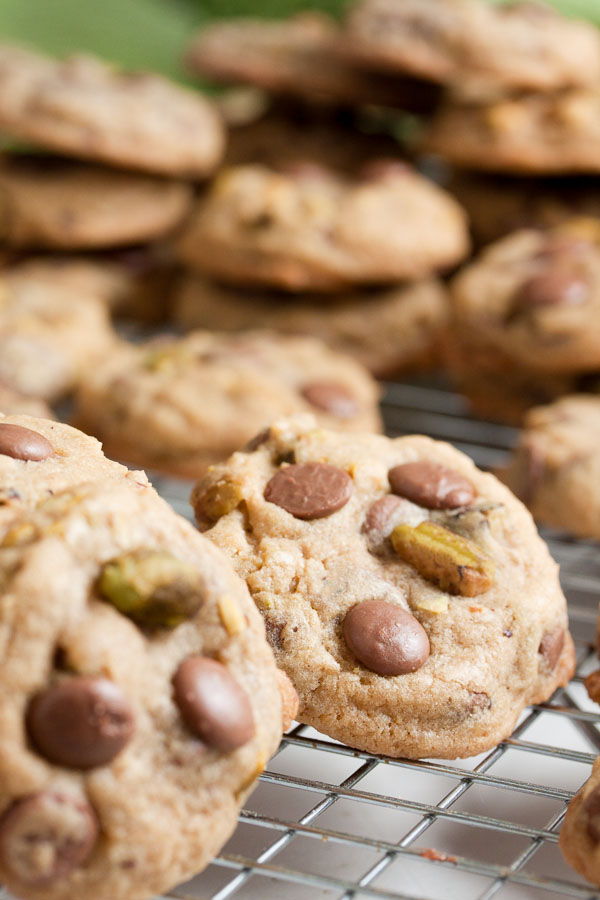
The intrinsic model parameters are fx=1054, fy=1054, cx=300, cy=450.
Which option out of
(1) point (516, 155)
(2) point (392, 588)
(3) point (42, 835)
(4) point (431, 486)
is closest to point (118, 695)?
(3) point (42, 835)

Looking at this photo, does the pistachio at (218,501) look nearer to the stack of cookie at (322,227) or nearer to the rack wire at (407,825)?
the rack wire at (407,825)

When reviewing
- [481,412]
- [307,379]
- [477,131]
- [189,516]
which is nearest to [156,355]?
[307,379]

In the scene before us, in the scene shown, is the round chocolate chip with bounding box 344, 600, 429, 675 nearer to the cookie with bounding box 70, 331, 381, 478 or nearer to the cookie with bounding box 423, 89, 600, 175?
the cookie with bounding box 70, 331, 381, 478

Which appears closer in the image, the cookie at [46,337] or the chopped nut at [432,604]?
the chopped nut at [432,604]

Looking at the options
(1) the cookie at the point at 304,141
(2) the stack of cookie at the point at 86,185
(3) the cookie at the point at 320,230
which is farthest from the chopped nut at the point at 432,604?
(1) the cookie at the point at 304,141

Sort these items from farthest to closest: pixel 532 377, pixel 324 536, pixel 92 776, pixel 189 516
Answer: pixel 532 377 → pixel 189 516 → pixel 324 536 → pixel 92 776

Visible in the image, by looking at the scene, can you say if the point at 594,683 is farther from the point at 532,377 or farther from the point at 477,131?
the point at 477,131

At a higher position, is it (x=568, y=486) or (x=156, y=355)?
(x=568, y=486)
